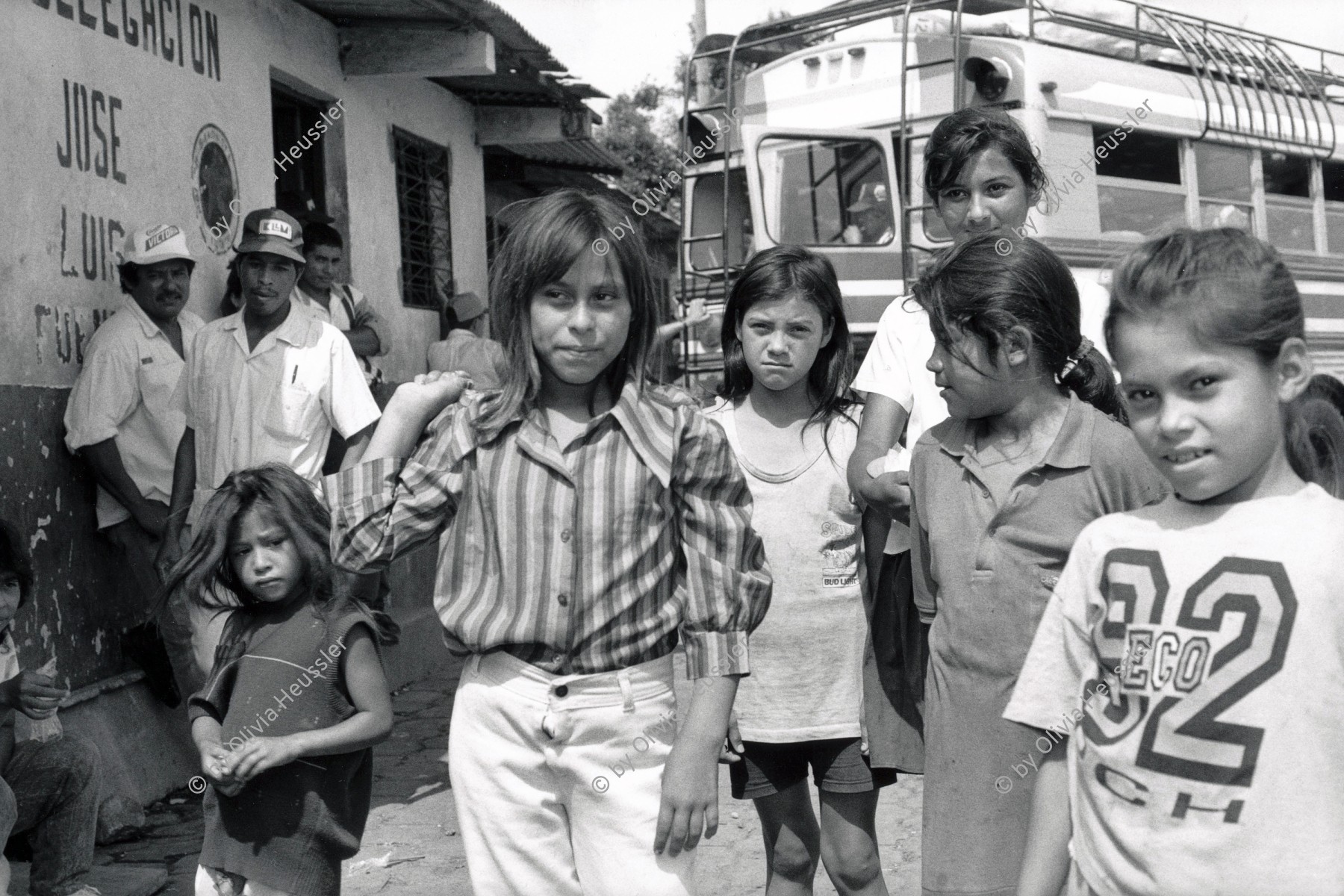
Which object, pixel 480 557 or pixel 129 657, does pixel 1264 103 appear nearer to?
pixel 129 657

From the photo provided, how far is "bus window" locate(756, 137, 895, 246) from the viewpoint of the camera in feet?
28.1

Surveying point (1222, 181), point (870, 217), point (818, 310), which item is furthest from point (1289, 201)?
point (818, 310)

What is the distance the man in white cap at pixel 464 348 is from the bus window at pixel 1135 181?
3.62 m

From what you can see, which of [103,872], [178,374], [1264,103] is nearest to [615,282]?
[103,872]

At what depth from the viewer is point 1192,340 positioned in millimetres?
1654

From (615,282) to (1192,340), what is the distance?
84 cm

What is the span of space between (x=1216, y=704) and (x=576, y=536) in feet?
2.94

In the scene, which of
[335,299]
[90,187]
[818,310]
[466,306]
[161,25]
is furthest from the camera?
[466,306]

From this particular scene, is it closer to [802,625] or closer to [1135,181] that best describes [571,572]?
[802,625]

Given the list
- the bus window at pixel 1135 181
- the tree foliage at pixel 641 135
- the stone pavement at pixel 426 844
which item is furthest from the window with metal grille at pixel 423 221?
the tree foliage at pixel 641 135

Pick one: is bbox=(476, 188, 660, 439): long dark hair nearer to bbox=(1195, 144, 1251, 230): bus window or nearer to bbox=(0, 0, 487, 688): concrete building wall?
bbox=(0, 0, 487, 688): concrete building wall

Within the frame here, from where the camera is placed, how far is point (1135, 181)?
820cm

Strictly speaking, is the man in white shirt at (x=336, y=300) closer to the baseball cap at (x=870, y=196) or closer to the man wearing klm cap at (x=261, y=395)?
the man wearing klm cap at (x=261, y=395)

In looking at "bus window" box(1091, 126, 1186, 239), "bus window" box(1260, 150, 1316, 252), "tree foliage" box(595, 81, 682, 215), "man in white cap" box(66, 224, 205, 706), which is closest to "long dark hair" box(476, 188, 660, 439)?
"man in white cap" box(66, 224, 205, 706)
